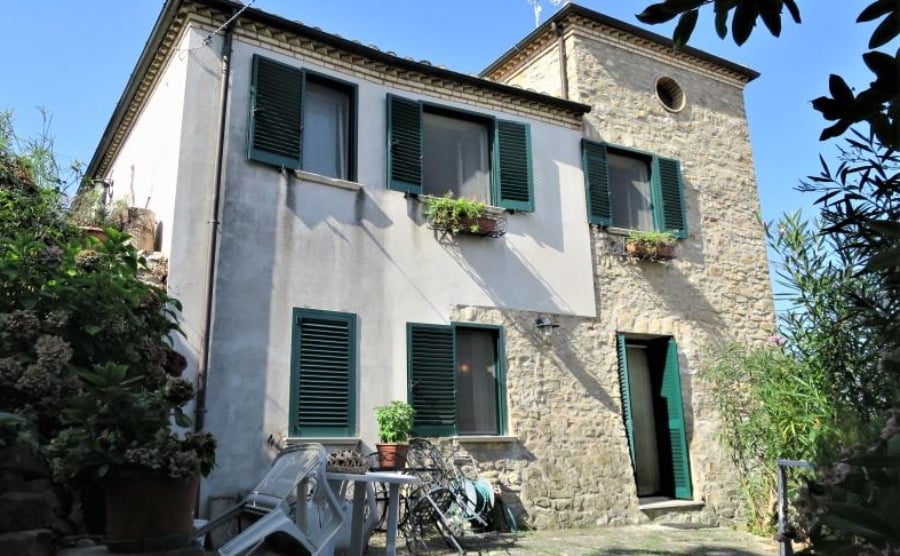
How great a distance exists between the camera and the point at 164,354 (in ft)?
14.2

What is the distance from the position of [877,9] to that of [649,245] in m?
8.16

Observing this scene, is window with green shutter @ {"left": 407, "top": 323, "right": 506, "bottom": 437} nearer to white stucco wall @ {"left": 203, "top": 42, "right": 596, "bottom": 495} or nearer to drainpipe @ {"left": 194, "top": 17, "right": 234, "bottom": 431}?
white stucco wall @ {"left": 203, "top": 42, "right": 596, "bottom": 495}

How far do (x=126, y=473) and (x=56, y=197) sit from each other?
4.28 metres

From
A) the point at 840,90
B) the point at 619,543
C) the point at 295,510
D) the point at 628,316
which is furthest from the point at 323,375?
the point at 840,90

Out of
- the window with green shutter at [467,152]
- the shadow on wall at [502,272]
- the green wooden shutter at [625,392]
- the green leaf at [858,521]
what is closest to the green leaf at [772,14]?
the green leaf at [858,521]

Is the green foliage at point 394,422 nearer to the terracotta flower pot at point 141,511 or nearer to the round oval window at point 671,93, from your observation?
the terracotta flower pot at point 141,511

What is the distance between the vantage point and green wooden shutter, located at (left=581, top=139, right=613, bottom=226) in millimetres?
9359

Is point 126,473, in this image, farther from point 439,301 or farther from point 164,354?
point 439,301

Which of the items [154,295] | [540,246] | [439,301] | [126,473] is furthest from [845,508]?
[540,246]

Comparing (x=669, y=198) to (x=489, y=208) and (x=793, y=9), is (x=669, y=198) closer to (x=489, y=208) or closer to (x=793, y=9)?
(x=489, y=208)

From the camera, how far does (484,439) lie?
770cm

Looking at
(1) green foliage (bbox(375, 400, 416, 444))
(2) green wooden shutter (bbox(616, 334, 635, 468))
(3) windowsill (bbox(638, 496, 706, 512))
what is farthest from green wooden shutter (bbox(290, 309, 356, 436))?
(3) windowsill (bbox(638, 496, 706, 512))

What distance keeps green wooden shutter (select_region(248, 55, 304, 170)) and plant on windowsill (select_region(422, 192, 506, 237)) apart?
1.61 metres

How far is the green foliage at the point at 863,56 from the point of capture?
141cm
